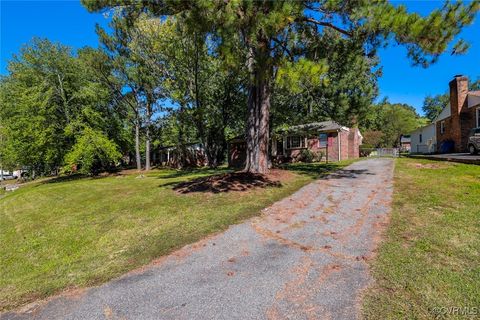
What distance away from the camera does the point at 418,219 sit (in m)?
5.11

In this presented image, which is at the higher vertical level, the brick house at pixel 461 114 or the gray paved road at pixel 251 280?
the brick house at pixel 461 114

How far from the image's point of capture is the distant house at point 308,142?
20.9 m

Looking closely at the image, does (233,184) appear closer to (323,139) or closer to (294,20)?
(294,20)

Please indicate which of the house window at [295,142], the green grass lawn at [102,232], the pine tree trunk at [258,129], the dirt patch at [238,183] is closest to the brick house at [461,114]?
the house window at [295,142]

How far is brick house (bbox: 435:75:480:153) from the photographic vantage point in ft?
58.3

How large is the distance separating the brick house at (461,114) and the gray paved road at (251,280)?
17934 mm

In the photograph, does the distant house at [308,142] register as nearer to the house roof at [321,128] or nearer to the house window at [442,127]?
the house roof at [321,128]

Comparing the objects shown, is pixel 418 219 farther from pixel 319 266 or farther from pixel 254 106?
pixel 254 106

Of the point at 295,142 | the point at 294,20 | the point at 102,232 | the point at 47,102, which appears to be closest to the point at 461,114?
the point at 295,142

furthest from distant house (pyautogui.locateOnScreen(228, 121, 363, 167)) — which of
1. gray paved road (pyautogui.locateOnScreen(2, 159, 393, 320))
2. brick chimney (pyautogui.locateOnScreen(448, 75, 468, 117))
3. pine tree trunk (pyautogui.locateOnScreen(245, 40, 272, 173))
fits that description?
gray paved road (pyautogui.locateOnScreen(2, 159, 393, 320))

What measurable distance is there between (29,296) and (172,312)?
78.0 inches

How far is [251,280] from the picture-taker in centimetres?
324

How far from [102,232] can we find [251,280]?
3.94 meters

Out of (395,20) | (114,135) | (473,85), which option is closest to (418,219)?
(395,20)
